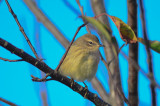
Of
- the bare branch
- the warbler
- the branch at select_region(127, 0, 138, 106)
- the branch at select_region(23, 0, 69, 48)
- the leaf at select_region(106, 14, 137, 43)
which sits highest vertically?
the branch at select_region(23, 0, 69, 48)

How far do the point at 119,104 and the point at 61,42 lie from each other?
289 centimetres

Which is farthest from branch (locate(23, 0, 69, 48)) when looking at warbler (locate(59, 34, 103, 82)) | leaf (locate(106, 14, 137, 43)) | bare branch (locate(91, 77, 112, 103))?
leaf (locate(106, 14, 137, 43))

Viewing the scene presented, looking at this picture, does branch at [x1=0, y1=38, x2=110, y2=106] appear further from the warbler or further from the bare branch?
the warbler

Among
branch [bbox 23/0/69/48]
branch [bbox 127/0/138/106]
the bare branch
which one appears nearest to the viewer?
branch [bbox 127/0/138/106]

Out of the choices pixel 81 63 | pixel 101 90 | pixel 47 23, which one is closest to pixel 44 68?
pixel 101 90

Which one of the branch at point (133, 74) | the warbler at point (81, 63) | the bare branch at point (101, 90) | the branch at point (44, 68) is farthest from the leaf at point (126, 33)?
the warbler at point (81, 63)

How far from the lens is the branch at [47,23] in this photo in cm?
525

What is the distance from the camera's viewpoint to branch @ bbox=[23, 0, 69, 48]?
17.2 feet

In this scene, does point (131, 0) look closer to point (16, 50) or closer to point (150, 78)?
point (150, 78)

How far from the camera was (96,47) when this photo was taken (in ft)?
17.8

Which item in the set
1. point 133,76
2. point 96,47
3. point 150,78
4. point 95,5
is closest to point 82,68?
point 96,47

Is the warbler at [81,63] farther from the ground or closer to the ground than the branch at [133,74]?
farther from the ground

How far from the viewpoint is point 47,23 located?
17.6 ft

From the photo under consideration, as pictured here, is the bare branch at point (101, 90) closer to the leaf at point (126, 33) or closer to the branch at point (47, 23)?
the branch at point (47, 23)
